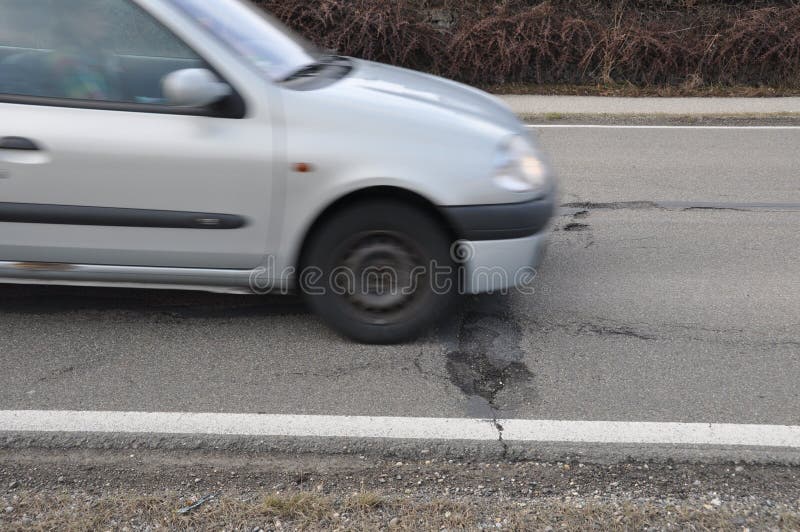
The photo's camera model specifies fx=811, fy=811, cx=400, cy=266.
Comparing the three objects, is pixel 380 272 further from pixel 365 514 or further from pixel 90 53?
pixel 90 53

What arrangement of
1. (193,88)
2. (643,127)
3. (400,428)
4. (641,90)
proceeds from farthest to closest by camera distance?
(641,90) → (643,127) → (193,88) → (400,428)

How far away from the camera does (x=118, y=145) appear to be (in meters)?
3.69

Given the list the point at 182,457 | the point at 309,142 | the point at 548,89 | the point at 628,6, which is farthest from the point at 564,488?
the point at 628,6

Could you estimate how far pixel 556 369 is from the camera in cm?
379

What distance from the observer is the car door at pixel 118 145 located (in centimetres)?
369

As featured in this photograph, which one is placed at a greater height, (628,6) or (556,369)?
(628,6)

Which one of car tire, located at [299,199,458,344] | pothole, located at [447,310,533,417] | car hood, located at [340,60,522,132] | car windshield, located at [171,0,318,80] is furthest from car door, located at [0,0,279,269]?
pothole, located at [447,310,533,417]

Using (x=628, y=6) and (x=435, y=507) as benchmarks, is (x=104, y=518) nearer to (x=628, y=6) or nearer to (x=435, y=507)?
(x=435, y=507)

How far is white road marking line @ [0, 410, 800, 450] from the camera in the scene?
322 centimetres

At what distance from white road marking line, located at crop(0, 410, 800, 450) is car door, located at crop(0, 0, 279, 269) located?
2.88 ft

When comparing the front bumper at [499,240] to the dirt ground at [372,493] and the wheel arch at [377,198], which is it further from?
the dirt ground at [372,493]

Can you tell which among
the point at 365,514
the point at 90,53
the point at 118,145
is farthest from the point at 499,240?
the point at 90,53

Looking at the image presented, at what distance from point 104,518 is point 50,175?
1737mm

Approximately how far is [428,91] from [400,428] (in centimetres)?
186
